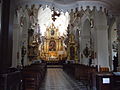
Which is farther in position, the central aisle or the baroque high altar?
the baroque high altar

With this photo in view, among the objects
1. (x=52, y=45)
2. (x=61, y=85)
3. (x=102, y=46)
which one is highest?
(x=52, y=45)

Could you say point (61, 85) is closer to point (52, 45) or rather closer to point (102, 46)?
point (102, 46)

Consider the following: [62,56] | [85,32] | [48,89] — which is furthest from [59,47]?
[48,89]

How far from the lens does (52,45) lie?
3353 cm

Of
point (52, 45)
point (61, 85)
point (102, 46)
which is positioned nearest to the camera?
point (61, 85)

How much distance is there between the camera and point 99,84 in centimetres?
496

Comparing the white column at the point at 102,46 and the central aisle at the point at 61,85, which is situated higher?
the white column at the point at 102,46

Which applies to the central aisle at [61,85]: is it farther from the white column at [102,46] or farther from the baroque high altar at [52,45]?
the baroque high altar at [52,45]

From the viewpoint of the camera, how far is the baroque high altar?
105 feet

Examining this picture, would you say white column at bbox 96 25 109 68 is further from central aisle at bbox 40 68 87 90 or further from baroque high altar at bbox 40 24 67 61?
baroque high altar at bbox 40 24 67 61

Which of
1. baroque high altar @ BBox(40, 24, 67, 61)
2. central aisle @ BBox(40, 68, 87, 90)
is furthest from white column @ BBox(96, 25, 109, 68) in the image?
baroque high altar @ BBox(40, 24, 67, 61)

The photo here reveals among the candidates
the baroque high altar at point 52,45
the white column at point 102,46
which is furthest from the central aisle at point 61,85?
the baroque high altar at point 52,45

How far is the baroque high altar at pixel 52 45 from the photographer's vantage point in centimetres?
3216

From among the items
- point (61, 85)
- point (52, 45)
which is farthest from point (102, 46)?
point (52, 45)
